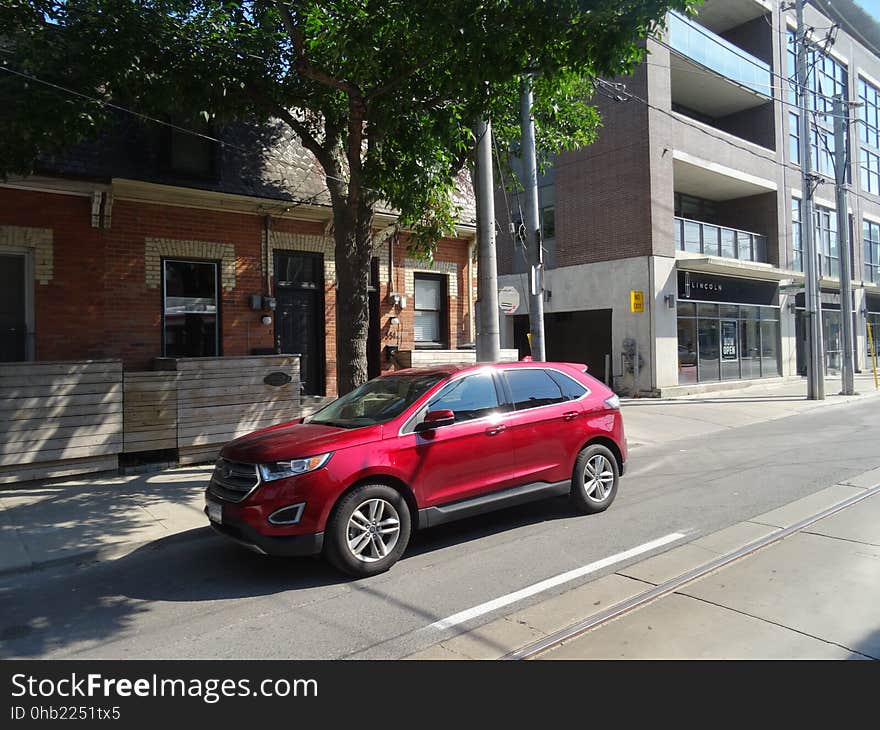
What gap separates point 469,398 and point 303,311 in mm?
6784

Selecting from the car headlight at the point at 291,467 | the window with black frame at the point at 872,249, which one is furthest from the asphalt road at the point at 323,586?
the window with black frame at the point at 872,249

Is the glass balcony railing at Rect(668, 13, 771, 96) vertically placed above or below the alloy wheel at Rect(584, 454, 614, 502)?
above

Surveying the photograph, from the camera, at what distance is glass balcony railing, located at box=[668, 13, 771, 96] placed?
1972cm

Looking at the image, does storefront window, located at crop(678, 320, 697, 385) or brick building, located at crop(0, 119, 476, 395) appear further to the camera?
storefront window, located at crop(678, 320, 697, 385)

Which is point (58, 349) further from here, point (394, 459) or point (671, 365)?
point (671, 365)

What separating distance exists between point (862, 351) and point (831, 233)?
6.59 metres

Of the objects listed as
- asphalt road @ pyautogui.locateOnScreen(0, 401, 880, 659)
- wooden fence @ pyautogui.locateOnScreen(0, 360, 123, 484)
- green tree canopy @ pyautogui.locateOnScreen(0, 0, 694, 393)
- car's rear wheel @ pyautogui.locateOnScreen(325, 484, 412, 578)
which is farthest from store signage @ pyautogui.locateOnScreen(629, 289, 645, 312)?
car's rear wheel @ pyautogui.locateOnScreen(325, 484, 412, 578)

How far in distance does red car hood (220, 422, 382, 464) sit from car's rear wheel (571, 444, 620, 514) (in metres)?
2.36

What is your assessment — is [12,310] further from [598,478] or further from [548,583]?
[548,583]

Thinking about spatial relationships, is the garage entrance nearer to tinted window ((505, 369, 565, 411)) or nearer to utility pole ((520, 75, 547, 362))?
utility pole ((520, 75, 547, 362))

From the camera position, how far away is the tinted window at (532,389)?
247 inches

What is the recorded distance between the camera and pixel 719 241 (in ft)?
71.2

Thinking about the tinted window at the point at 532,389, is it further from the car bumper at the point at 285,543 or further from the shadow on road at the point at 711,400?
the shadow on road at the point at 711,400
